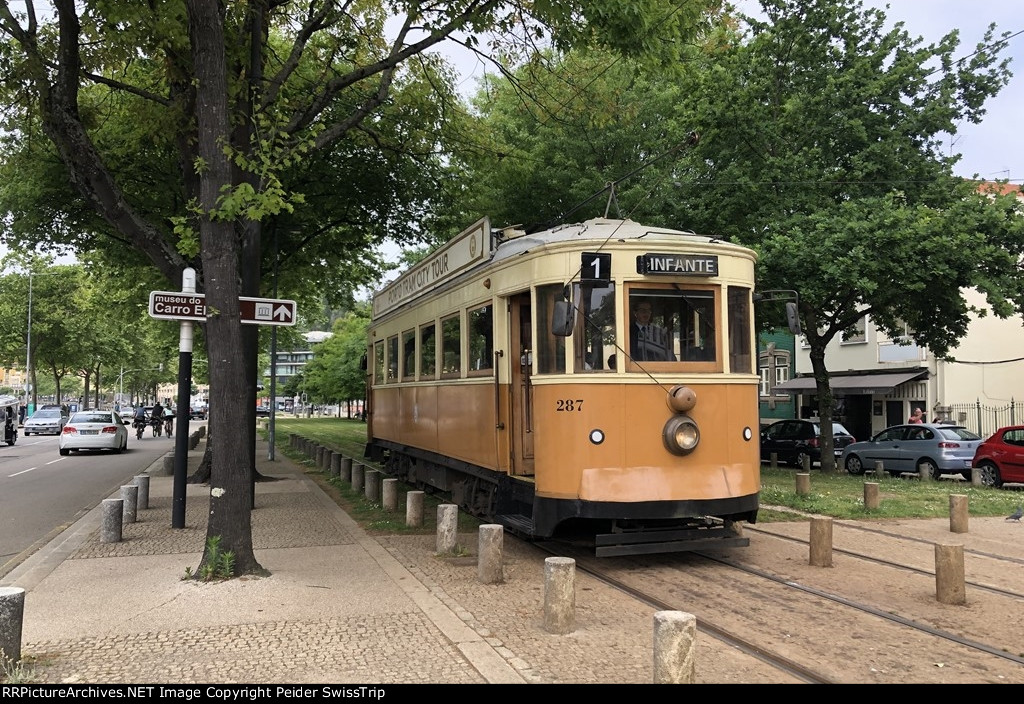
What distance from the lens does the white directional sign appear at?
864cm

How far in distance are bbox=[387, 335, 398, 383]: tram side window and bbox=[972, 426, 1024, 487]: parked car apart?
1248cm

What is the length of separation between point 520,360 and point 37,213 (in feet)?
39.8

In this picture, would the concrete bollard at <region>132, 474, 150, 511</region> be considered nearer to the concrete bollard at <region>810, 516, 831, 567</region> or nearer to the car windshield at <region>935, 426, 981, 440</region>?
the concrete bollard at <region>810, 516, 831, 567</region>

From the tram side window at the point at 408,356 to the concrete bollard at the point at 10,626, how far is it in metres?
7.77

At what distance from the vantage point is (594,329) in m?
7.77

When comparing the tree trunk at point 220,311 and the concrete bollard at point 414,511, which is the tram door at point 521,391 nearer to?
the concrete bollard at point 414,511

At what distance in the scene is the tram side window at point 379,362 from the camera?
15516 mm

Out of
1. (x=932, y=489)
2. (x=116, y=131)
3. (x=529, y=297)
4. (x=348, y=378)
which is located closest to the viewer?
(x=529, y=297)

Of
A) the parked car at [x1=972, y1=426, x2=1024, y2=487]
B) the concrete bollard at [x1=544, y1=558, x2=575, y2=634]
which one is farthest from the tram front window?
the parked car at [x1=972, y1=426, x2=1024, y2=487]

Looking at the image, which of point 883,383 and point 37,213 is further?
point 883,383

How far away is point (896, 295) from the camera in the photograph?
17.0m

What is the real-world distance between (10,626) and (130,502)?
6.42 m

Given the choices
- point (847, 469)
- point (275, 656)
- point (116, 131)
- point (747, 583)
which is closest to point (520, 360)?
point (747, 583)
